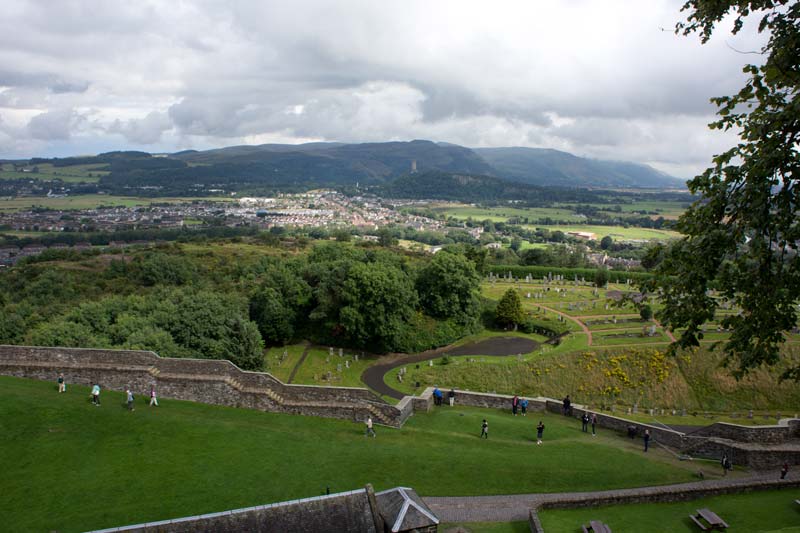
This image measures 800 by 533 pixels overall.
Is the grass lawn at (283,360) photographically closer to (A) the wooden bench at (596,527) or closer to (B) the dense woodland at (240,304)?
(B) the dense woodland at (240,304)

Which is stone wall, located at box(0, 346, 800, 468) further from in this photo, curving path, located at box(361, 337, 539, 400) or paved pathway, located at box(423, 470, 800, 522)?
curving path, located at box(361, 337, 539, 400)

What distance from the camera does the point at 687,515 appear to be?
17094mm

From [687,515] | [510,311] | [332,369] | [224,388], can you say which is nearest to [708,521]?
[687,515]

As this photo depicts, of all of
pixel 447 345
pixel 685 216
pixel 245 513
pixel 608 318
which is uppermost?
pixel 685 216

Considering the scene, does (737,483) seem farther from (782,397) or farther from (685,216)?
(782,397)

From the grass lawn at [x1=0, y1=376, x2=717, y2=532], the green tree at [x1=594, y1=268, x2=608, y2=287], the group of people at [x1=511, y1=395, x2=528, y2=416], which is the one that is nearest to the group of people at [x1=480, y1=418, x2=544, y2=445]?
the grass lawn at [x1=0, y1=376, x2=717, y2=532]

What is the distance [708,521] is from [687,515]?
142 cm

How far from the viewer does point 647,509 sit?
57.4 feet

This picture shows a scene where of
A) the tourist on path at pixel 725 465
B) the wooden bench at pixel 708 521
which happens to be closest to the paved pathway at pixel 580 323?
the tourist on path at pixel 725 465

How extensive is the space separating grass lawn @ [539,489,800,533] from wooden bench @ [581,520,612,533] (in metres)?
0.34

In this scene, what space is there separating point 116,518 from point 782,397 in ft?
142

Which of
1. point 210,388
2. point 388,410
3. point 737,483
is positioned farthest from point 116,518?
point 737,483

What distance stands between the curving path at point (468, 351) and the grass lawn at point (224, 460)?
20.0 meters

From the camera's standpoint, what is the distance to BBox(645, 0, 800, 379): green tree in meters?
9.38
